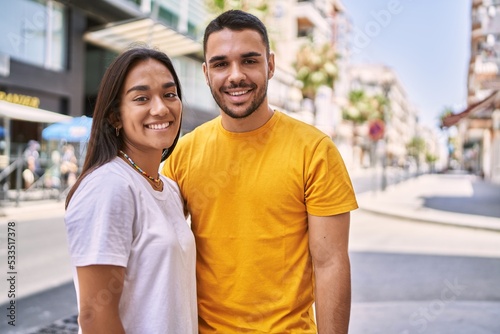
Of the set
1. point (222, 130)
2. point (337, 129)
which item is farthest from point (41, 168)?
point (337, 129)

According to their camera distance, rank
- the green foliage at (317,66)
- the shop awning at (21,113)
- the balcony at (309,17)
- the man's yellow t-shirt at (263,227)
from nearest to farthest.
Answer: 1. the man's yellow t-shirt at (263,227)
2. the shop awning at (21,113)
3. the green foliage at (317,66)
4. the balcony at (309,17)

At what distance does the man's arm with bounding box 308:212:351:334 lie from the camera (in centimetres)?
168

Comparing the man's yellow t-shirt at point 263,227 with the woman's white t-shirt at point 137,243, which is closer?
the woman's white t-shirt at point 137,243

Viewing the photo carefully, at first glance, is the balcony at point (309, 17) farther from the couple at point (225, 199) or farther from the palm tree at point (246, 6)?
the couple at point (225, 199)

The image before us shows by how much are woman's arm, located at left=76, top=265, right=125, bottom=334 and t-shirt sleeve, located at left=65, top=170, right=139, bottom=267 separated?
1.1 inches

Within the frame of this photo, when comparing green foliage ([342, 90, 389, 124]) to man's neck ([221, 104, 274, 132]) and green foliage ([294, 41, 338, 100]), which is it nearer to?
green foliage ([294, 41, 338, 100])

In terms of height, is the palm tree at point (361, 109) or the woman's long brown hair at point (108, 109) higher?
the palm tree at point (361, 109)

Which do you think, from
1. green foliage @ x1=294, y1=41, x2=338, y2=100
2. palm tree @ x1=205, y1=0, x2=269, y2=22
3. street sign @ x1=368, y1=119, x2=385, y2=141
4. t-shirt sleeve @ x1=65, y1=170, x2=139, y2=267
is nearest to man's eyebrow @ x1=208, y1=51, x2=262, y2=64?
t-shirt sleeve @ x1=65, y1=170, x2=139, y2=267

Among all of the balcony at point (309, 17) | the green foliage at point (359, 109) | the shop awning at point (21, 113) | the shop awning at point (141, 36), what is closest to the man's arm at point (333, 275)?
the shop awning at point (21, 113)

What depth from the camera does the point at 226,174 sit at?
179cm

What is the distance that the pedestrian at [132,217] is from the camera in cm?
134

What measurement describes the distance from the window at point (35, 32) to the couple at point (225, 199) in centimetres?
1633

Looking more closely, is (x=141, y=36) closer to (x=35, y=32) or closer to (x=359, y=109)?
(x=35, y=32)

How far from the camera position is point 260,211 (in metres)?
1.75
